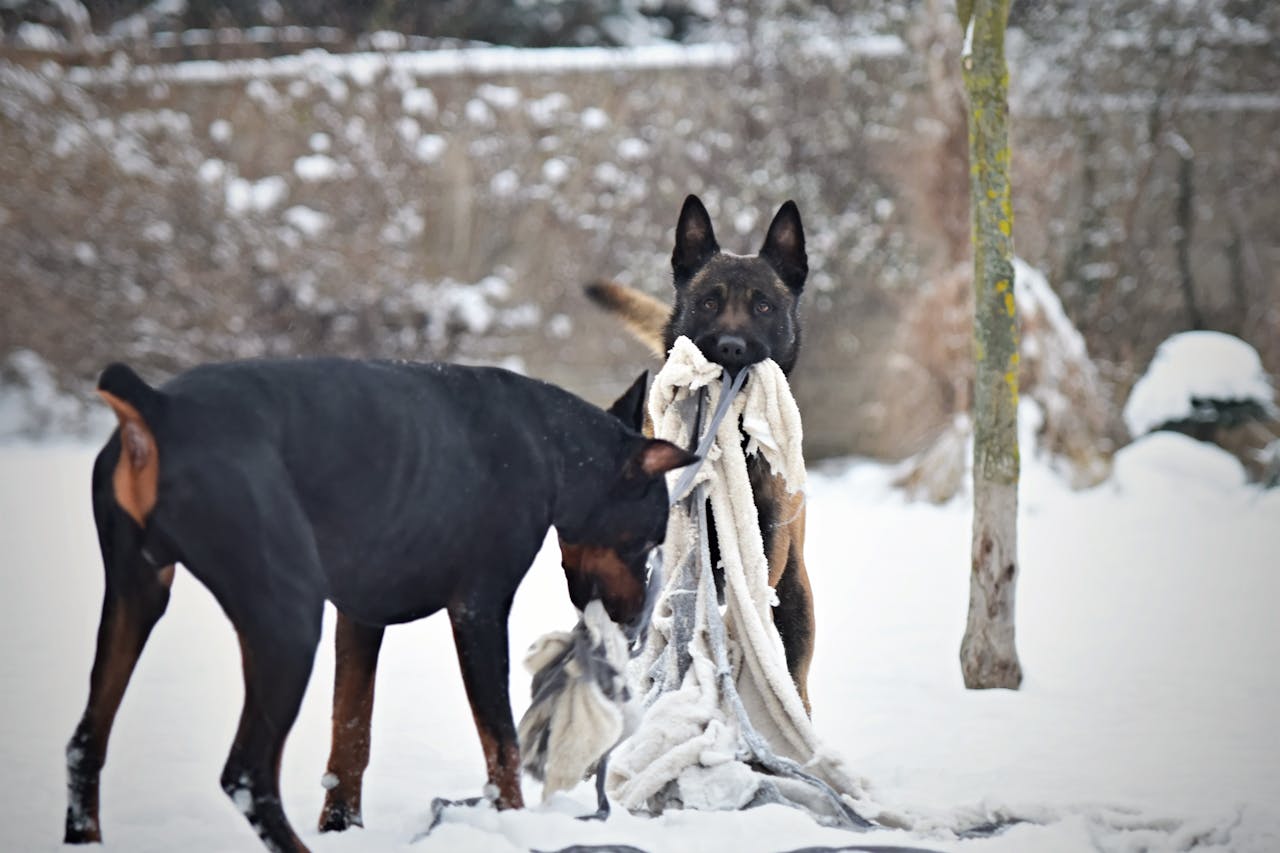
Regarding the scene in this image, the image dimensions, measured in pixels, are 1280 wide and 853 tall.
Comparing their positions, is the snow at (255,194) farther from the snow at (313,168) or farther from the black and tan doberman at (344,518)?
the black and tan doberman at (344,518)

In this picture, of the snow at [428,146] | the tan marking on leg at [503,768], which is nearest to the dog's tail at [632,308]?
the tan marking on leg at [503,768]

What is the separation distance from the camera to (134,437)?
2939 mm

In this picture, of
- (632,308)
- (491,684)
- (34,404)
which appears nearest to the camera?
(491,684)

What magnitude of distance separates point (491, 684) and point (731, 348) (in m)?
1.36

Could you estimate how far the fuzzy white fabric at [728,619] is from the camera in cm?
406

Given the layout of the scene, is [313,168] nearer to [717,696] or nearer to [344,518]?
[717,696]

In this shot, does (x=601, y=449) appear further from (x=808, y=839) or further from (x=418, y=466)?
(x=808, y=839)

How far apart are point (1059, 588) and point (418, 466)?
5.63 m

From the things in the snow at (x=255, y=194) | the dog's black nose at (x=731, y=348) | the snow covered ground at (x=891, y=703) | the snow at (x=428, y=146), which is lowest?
the snow covered ground at (x=891, y=703)

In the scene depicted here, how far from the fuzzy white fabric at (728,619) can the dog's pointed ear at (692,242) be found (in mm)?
375

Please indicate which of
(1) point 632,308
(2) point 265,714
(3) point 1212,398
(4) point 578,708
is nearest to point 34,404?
(1) point 632,308

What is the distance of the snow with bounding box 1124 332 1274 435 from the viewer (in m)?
11.0

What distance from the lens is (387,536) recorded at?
3.31 meters

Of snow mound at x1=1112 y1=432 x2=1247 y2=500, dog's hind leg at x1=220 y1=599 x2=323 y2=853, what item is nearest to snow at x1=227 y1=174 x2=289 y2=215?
snow mound at x1=1112 y1=432 x2=1247 y2=500
